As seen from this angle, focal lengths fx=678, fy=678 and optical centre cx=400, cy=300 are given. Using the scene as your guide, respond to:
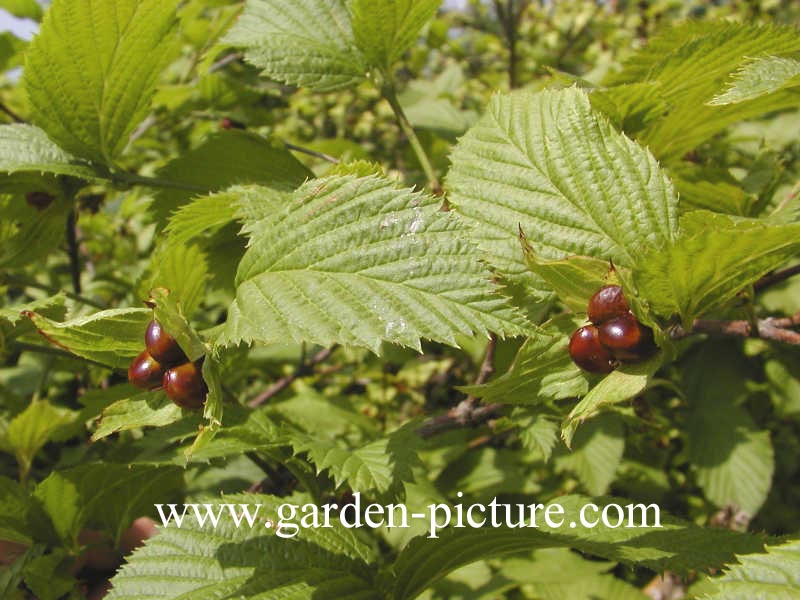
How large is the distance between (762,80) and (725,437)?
1.53m

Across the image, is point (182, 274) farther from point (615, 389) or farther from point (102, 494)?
point (615, 389)

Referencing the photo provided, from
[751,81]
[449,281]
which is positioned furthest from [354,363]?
[751,81]

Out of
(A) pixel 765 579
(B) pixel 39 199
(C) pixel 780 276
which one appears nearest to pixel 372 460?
Result: (A) pixel 765 579

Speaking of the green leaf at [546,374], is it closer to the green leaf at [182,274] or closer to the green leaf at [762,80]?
the green leaf at [762,80]

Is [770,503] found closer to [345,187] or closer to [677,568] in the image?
[677,568]

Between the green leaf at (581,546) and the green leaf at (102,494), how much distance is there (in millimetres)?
549

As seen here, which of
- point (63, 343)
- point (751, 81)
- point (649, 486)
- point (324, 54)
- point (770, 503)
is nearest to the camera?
point (751, 81)

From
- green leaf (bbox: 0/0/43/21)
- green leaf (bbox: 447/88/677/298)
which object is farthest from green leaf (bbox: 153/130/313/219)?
green leaf (bbox: 0/0/43/21)

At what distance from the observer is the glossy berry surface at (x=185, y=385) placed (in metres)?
0.91

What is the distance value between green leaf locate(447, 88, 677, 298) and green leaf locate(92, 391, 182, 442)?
521 millimetres

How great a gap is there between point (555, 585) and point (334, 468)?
97 cm

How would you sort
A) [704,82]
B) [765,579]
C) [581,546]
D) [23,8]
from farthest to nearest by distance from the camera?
[23,8]
[704,82]
[581,546]
[765,579]

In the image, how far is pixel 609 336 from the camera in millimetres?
842

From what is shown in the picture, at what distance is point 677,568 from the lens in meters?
1.10
